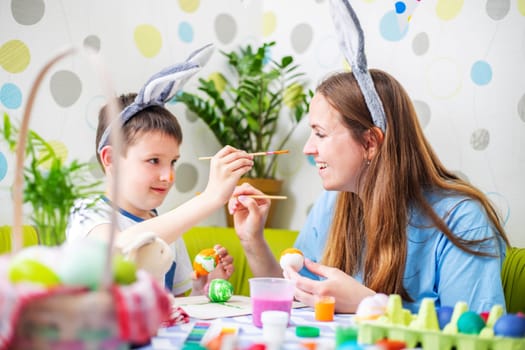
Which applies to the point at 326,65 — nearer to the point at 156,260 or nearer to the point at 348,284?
the point at 348,284

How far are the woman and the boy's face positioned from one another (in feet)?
0.84

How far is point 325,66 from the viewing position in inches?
110

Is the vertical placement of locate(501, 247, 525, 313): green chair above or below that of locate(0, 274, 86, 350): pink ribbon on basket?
below

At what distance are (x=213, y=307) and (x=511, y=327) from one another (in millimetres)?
755

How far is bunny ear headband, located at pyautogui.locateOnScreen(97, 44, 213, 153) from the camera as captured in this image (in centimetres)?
163

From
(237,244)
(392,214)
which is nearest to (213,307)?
(392,214)

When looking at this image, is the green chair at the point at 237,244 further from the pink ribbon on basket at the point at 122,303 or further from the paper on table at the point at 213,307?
the pink ribbon on basket at the point at 122,303

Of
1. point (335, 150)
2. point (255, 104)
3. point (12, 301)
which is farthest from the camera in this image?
point (255, 104)

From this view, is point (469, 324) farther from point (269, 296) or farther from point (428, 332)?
point (269, 296)

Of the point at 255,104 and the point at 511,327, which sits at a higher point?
the point at 255,104

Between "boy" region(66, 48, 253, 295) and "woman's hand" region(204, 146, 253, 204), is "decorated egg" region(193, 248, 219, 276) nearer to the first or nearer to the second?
"boy" region(66, 48, 253, 295)

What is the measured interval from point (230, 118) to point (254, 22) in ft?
2.04

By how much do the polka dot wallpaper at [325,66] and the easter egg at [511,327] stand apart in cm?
126

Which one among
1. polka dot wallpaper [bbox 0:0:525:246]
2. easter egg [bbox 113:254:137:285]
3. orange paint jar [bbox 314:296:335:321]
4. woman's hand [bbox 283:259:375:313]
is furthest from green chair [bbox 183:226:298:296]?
easter egg [bbox 113:254:137:285]
